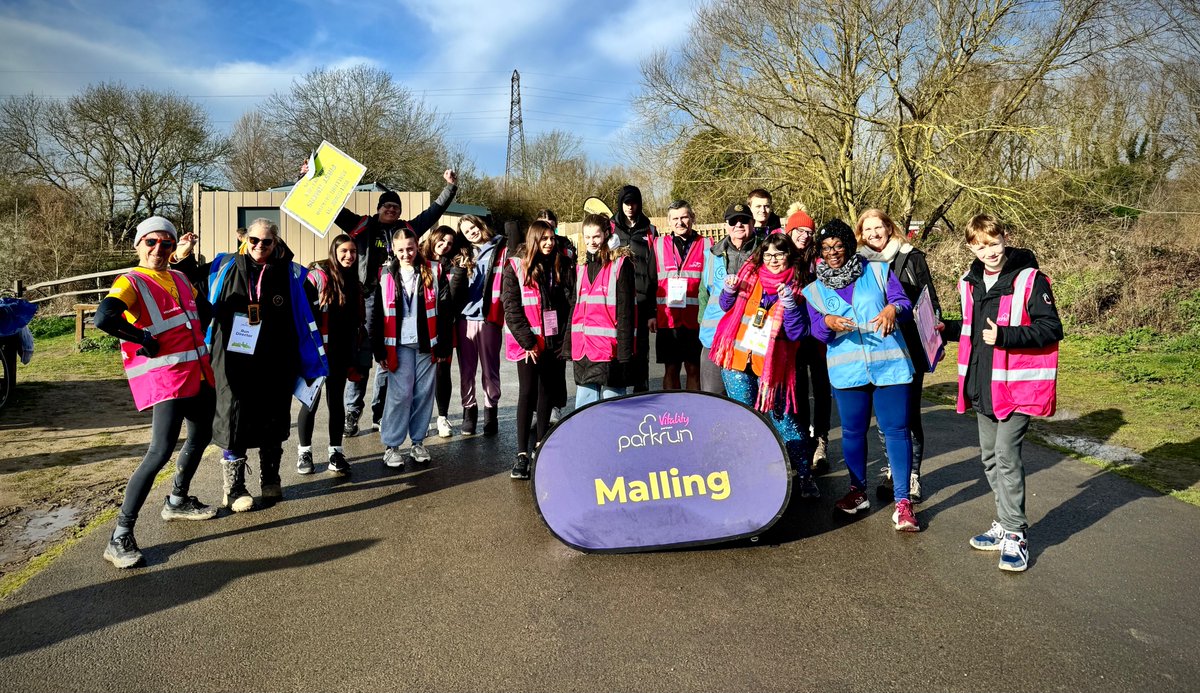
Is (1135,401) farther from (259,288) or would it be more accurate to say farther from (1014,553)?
(259,288)

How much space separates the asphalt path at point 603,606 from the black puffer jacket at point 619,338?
3.55 feet

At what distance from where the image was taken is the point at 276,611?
3.56m

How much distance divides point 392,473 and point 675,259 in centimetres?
287

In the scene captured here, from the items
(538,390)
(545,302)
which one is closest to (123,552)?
(538,390)

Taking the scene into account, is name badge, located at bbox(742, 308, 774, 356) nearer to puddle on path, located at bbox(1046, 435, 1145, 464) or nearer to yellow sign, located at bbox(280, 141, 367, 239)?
puddle on path, located at bbox(1046, 435, 1145, 464)

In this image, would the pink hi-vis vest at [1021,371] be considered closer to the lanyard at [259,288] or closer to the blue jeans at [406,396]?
the blue jeans at [406,396]

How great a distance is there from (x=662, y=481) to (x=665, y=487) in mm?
38

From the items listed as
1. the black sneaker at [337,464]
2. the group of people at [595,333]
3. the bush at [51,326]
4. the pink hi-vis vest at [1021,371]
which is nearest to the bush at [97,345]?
the bush at [51,326]

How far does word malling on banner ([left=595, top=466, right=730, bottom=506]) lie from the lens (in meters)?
4.23

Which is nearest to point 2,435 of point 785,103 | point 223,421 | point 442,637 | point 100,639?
point 223,421

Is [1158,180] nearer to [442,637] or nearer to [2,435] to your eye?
[442,637]

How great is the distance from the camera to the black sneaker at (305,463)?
19.2ft

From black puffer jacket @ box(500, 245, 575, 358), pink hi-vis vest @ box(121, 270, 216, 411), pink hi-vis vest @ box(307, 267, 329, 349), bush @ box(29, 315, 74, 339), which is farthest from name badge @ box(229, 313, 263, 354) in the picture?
bush @ box(29, 315, 74, 339)

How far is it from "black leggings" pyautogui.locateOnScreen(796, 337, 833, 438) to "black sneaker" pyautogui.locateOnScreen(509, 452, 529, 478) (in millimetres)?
2022
